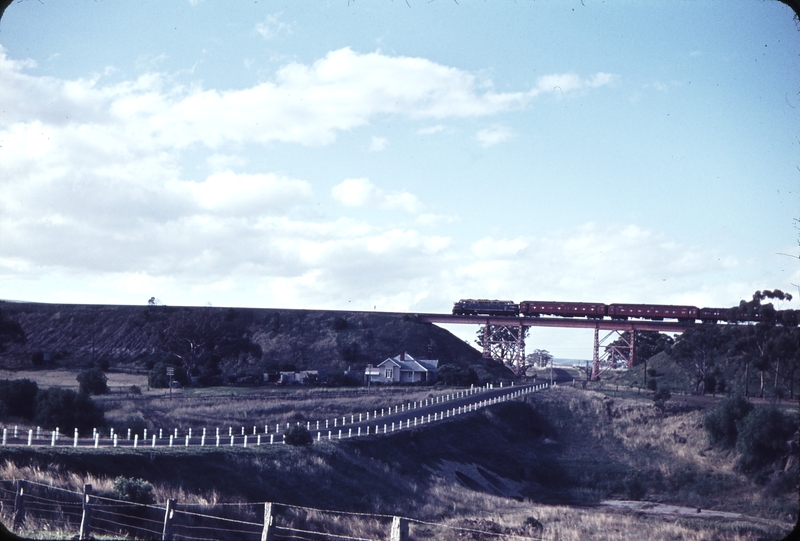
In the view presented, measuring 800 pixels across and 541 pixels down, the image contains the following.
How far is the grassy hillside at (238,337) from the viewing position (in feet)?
324

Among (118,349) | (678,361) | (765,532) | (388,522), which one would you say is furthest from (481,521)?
(118,349)

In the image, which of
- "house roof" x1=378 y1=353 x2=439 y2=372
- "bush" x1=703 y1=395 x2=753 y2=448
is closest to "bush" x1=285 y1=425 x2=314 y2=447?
"bush" x1=703 y1=395 x2=753 y2=448

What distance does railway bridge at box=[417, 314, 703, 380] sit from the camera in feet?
283

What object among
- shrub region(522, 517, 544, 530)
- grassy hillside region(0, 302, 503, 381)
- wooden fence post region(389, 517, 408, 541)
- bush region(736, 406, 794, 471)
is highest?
grassy hillside region(0, 302, 503, 381)

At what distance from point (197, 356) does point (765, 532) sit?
7087 centimetres

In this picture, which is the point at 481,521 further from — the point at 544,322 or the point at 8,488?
the point at 544,322

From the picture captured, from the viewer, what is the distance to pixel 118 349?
360 feet

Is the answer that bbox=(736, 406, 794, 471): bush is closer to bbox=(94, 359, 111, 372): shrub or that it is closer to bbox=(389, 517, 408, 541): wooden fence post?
bbox=(389, 517, 408, 541): wooden fence post

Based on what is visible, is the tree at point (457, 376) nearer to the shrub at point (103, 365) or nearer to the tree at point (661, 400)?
the tree at point (661, 400)

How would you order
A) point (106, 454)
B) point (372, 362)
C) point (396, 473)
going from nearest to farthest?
1. point (106, 454)
2. point (396, 473)
3. point (372, 362)

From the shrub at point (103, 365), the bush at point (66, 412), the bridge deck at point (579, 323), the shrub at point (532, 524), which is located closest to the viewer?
the shrub at point (532, 524)

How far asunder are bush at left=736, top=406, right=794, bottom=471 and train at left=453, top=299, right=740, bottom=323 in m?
32.4

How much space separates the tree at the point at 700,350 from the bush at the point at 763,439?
24533 millimetres

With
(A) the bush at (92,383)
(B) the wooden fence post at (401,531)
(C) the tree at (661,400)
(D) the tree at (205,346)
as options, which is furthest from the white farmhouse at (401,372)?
(B) the wooden fence post at (401,531)
